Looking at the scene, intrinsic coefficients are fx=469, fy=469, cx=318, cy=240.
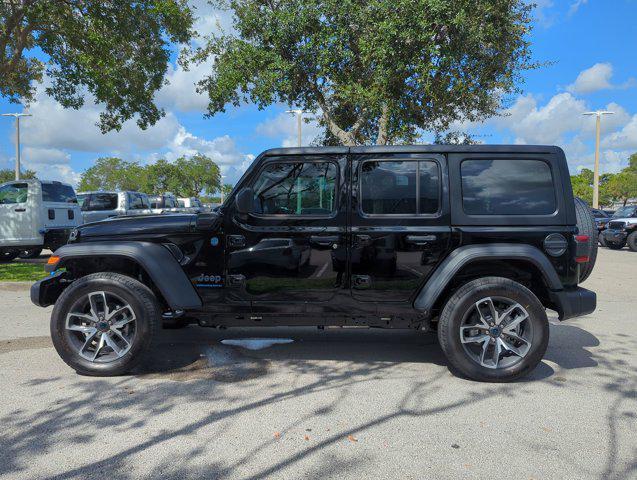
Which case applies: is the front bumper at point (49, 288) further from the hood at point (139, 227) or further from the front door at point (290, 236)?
the front door at point (290, 236)

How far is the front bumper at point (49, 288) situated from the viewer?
423 cm

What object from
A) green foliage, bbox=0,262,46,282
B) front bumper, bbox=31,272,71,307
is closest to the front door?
front bumper, bbox=31,272,71,307

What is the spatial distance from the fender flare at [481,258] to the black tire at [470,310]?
0.62 ft

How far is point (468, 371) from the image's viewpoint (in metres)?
3.95

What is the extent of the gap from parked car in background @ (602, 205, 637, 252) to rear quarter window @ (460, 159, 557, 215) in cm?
1663

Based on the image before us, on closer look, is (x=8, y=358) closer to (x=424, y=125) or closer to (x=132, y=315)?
(x=132, y=315)

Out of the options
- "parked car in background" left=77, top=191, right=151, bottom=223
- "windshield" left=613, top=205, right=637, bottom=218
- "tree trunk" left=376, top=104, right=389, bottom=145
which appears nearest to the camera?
"tree trunk" left=376, top=104, right=389, bottom=145

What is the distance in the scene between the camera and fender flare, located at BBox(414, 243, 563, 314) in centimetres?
387

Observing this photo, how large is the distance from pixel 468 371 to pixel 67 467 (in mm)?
2985

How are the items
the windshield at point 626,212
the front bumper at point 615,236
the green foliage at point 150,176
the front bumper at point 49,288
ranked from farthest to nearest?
1. the green foliage at point 150,176
2. the windshield at point 626,212
3. the front bumper at point 615,236
4. the front bumper at point 49,288

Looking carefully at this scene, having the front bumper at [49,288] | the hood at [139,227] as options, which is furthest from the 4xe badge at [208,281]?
the front bumper at [49,288]

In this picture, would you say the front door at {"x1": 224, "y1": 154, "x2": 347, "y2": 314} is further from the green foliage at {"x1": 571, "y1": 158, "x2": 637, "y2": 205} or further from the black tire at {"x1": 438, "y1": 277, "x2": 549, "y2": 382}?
the green foliage at {"x1": 571, "y1": 158, "x2": 637, "y2": 205}

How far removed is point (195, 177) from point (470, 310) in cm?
7372

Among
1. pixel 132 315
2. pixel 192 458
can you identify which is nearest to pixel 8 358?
pixel 132 315
